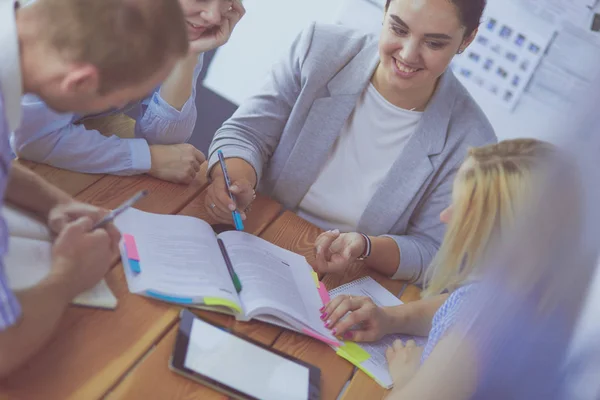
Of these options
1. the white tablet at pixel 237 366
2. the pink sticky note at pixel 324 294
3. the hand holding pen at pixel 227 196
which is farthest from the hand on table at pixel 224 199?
the white tablet at pixel 237 366

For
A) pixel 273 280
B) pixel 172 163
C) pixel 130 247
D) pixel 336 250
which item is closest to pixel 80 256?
pixel 130 247

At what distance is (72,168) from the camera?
1.30m

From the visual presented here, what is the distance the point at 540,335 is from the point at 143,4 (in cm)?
61

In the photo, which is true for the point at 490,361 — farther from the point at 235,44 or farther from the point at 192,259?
the point at 235,44

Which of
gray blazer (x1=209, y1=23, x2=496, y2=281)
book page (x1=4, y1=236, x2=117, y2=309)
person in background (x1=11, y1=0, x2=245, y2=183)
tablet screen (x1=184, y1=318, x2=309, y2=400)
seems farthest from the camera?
gray blazer (x1=209, y1=23, x2=496, y2=281)

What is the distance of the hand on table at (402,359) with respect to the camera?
1.15m

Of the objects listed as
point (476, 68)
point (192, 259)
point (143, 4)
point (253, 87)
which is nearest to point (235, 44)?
point (253, 87)

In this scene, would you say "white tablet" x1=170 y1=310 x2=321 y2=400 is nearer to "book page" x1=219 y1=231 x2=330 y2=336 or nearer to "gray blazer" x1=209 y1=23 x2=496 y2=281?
"book page" x1=219 y1=231 x2=330 y2=336

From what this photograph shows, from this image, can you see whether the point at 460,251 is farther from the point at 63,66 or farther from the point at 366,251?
the point at 63,66

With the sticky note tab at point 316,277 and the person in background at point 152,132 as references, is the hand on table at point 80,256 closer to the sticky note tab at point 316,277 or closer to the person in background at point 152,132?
→ the person in background at point 152,132

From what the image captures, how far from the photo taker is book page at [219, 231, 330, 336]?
1133mm

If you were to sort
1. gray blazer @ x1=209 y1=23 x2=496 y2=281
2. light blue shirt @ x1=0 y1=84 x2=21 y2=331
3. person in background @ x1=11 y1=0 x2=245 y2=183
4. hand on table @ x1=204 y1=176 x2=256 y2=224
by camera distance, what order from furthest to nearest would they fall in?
1. gray blazer @ x1=209 y1=23 x2=496 y2=281
2. hand on table @ x1=204 y1=176 x2=256 y2=224
3. person in background @ x1=11 y1=0 x2=245 y2=183
4. light blue shirt @ x1=0 y1=84 x2=21 y2=331

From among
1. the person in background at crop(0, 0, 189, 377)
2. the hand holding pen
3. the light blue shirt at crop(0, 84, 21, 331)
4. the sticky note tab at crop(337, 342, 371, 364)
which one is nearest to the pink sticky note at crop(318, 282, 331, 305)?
the sticky note tab at crop(337, 342, 371, 364)

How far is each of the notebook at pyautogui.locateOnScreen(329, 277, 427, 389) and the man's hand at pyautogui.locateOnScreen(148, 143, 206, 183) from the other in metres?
0.42
